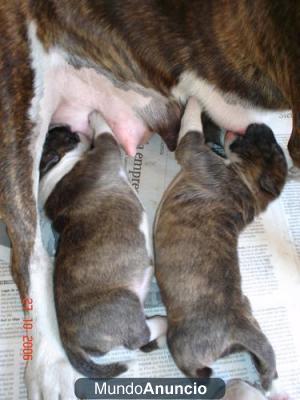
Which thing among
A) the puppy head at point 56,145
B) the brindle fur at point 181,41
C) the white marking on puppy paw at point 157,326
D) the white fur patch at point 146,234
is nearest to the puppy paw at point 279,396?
the white marking on puppy paw at point 157,326

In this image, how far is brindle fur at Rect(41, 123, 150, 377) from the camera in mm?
1582

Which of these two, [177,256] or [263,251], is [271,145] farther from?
[177,256]

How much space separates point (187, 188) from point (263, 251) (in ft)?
1.20

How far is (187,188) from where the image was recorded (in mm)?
1795

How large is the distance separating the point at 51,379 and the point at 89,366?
0.43 ft

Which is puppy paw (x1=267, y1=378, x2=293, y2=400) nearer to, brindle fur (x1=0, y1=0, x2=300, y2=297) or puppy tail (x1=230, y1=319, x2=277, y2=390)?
puppy tail (x1=230, y1=319, x2=277, y2=390)

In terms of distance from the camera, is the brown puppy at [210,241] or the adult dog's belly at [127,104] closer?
the brown puppy at [210,241]

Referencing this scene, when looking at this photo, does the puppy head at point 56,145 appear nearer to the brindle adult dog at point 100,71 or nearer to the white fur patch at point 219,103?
the brindle adult dog at point 100,71

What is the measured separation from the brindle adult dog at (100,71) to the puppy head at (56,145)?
69mm

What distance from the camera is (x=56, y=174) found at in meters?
1.85

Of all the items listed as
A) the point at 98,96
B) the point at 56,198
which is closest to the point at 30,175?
the point at 56,198

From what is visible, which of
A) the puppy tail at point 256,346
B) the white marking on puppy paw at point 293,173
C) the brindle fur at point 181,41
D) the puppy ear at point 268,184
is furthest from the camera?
the white marking on puppy paw at point 293,173

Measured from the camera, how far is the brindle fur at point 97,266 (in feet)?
5.19

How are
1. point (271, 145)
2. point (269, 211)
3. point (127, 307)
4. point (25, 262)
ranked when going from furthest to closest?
point (269, 211), point (271, 145), point (25, 262), point (127, 307)
